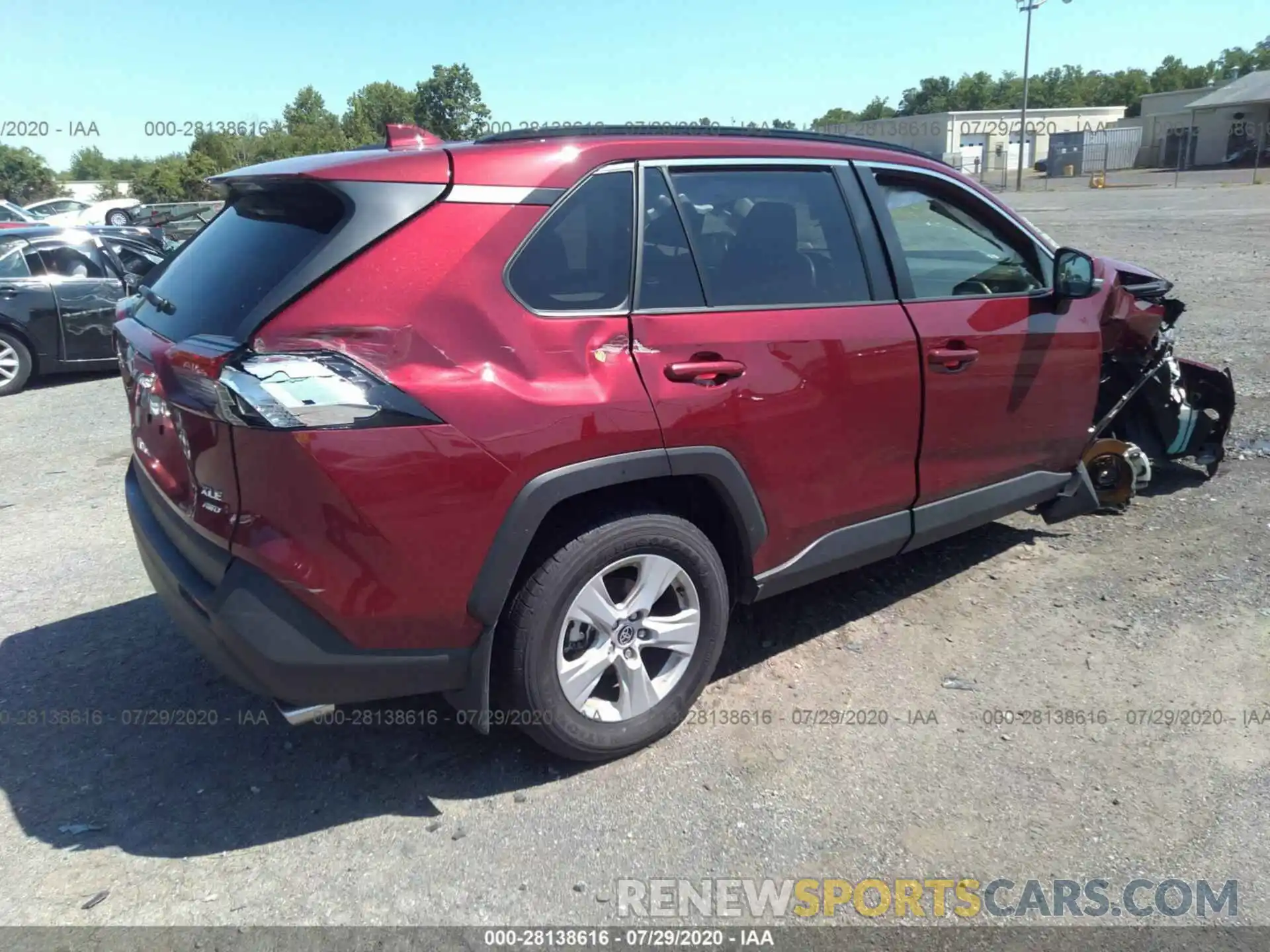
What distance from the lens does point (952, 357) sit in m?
3.76

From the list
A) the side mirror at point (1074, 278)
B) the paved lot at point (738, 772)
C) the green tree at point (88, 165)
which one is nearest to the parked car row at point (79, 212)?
the paved lot at point (738, 772)

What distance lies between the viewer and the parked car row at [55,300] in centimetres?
934

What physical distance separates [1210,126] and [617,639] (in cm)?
6964

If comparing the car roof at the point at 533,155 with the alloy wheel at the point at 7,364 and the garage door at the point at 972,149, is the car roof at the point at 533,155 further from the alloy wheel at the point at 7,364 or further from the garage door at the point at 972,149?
the garage door at the point at 972,149

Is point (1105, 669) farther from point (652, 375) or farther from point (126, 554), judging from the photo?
point (126, 554)

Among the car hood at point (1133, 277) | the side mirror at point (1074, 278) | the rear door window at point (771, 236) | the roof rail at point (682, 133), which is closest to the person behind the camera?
the roof rail at point (682, 133)

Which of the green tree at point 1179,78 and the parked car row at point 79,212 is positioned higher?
the green tree at point 1179,78

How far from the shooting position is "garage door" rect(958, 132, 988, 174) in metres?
53.1

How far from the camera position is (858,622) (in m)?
4.15

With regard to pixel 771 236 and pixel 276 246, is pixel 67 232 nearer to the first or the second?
pixel 276 246

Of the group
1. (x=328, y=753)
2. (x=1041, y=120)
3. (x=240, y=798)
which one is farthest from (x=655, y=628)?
(x=1041, y=120)

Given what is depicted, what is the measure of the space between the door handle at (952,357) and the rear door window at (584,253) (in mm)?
1348

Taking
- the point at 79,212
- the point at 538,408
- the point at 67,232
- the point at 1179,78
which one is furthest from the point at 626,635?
the point at 1179,78

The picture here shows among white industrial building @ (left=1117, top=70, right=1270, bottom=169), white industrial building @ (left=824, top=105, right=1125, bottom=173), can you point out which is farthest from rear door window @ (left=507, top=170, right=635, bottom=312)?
white industrial building @ (left=1117, top=70, right=1270, bottom=169)
